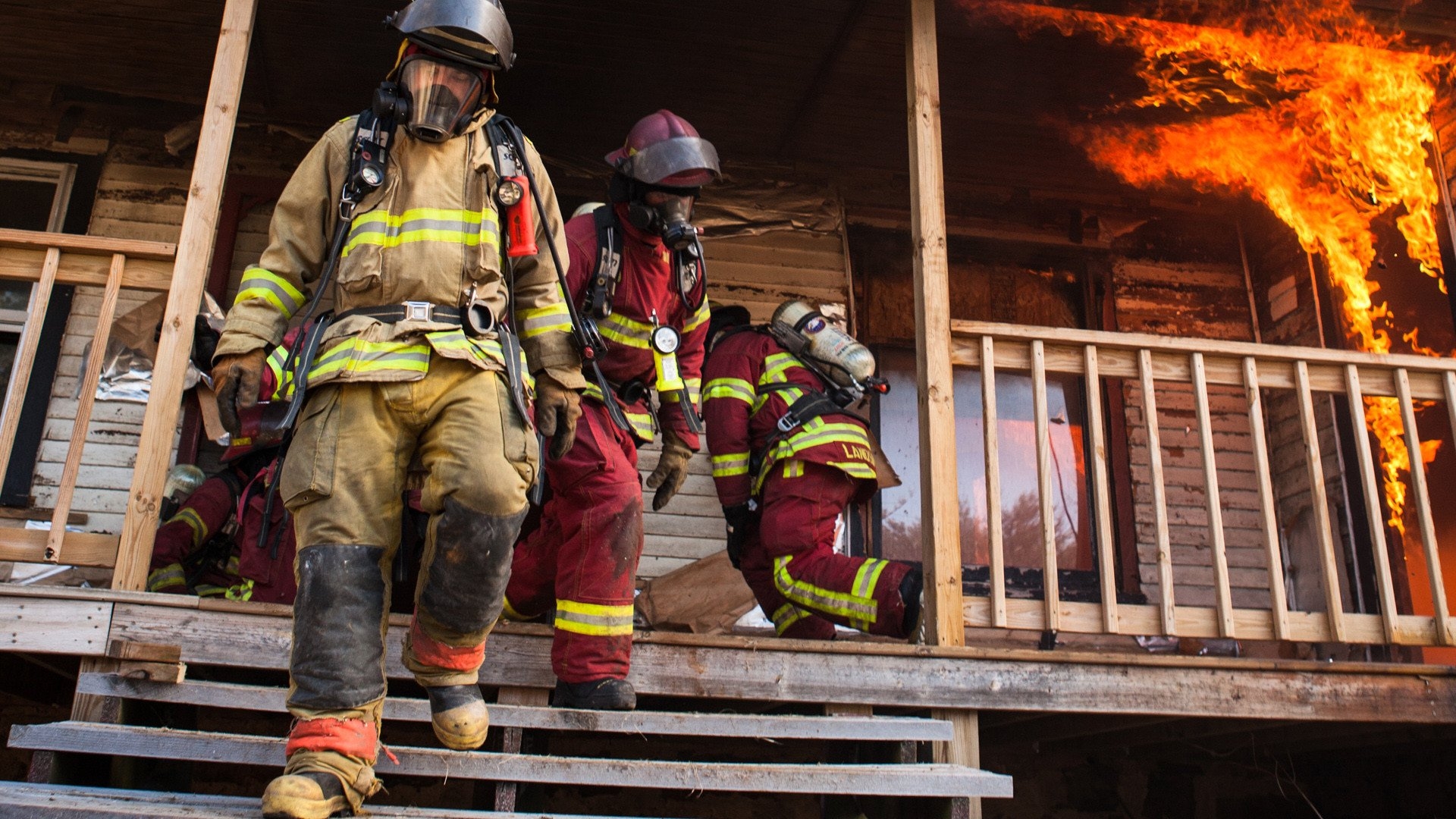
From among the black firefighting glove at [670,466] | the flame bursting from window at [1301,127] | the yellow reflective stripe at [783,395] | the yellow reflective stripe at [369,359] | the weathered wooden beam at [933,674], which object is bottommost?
the weathered wooden beam at [933,674]

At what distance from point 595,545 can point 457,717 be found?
918 mm

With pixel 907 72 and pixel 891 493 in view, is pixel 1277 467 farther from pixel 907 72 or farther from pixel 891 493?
pixel 907 72

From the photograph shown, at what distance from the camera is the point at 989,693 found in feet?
12.6

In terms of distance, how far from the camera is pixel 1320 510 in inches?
171

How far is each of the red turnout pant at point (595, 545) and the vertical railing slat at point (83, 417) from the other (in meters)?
1.64

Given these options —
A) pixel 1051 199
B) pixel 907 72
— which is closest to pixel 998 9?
pixel 907 72

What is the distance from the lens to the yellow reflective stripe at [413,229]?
9.25 ft

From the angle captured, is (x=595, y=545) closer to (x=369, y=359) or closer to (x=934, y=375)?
(x=369, y=359)

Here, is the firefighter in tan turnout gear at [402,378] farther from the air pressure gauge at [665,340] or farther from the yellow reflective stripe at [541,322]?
the air pressure gauge at [665,340]

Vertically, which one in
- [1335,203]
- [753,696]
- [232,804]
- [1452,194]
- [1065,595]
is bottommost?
[232,804]

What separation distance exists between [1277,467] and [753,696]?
499 centimetres

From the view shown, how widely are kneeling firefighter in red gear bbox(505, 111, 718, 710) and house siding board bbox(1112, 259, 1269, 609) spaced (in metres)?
3.52

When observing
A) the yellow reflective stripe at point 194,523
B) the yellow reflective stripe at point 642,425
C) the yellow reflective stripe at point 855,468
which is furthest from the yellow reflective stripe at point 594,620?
the yellow reflective stripe at point 194,523

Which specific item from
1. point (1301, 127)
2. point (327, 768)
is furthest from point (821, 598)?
point (1301, 127)
